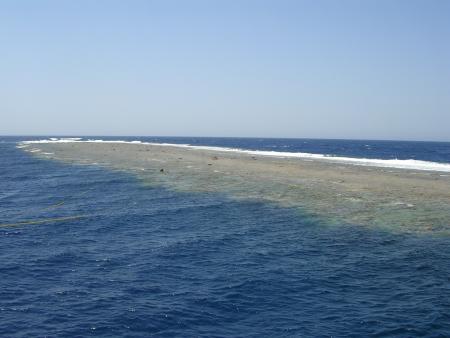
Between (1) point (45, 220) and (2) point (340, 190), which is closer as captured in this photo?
(1) point (45, 220)

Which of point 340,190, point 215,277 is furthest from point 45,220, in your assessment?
point 340,190

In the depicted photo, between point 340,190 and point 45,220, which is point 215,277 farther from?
point 340,190

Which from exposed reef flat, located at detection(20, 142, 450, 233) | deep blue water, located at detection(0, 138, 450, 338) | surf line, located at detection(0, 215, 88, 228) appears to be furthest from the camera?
exposed reef flat, located at detection(20, 142, 450, 233)

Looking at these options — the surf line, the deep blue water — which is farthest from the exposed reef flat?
the surf line

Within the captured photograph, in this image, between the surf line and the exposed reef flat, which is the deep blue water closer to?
the surf line

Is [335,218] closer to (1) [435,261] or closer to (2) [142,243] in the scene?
(1) [435,261]

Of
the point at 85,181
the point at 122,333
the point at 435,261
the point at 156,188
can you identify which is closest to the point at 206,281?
the point at 122,333

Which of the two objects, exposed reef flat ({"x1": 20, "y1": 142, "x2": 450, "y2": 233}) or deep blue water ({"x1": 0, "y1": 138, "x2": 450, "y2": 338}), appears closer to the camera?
deep blue water ({"x1": 0, "y1": 138, "x2": 450, "y2": 338})

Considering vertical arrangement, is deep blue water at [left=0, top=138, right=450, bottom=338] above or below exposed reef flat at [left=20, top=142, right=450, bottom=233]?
below

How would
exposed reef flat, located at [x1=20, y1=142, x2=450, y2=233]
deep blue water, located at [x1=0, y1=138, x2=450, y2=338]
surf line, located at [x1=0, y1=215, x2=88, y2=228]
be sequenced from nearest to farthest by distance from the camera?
deep blue water, located at [x1=0, y1=138, x2=450, y2=338]
surf line, located at [x1=0, y1=215, x2=88, y2=228]
exposed reef flat, located at [x1=20, y1=142, x2=450, y2=233]
